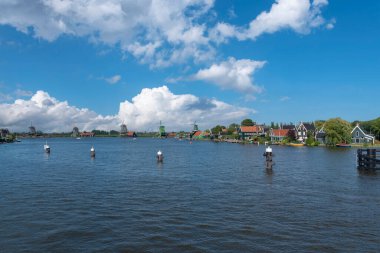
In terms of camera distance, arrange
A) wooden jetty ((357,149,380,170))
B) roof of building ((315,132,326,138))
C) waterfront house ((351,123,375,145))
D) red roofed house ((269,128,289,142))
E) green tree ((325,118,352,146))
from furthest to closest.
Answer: red roofed house ((269,128,289,142)) < roof of building ((315,132,326,138)) < waterfront house ((351,123,375,145)) < green tree ((325,118,352,146)) < wooden jetty ((357,149,380,170))

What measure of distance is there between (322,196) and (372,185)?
10.3 m

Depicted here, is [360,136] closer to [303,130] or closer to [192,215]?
[303,130]

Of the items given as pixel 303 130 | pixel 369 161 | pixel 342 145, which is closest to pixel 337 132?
pixel 342 145

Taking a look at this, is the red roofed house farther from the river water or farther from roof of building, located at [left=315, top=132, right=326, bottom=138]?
the river water

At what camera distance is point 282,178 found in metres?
42.1

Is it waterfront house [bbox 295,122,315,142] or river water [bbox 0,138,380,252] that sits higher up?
waterfront house [bbox 295,122,315,142]

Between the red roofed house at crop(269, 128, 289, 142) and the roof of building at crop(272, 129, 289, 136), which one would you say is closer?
the red roofed house at crop(269, 128, 289, 142)

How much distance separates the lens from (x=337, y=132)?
121m

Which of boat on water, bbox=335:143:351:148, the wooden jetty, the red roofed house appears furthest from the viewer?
the red roofed house

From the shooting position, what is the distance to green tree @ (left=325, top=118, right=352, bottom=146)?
120m

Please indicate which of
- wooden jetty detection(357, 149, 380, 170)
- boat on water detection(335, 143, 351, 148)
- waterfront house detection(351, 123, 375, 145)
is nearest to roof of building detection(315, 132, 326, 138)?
waterfront house detection(351, 123, 375, 145)

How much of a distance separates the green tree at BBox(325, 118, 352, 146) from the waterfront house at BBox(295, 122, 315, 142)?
21415mm

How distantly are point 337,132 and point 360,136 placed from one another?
11931mm

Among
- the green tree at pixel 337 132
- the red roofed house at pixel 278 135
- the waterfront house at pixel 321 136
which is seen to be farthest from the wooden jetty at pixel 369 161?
the red roofed house at pixel 278 135
